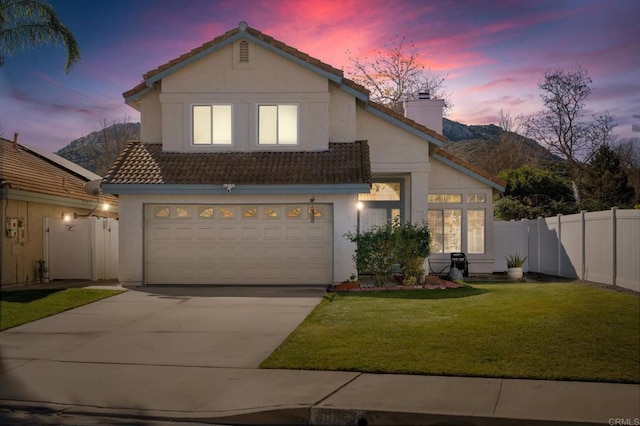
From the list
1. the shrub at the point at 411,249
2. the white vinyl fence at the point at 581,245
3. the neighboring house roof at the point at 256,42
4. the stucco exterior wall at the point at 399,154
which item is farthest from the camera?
the stucco exterior wall at the point at 399,154

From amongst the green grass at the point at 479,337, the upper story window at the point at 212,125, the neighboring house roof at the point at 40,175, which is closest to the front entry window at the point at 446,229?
the upper story window at the point at 212,125

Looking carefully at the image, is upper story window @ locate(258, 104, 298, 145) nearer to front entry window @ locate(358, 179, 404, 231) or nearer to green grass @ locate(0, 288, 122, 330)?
front entry window @ locate(358, 179, 404, 231)

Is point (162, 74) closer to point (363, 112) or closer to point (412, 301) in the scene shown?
point (363, 112)

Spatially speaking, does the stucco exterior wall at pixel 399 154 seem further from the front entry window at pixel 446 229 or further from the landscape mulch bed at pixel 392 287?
the landscape mulch bed at pixel 392 287

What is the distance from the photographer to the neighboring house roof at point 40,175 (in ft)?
65.8

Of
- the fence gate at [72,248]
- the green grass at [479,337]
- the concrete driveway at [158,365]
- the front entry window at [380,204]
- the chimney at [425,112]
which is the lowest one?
the concrete driveway at [158,365]

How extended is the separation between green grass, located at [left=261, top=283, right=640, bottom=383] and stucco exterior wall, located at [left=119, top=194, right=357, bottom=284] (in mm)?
3317

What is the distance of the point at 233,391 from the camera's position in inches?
306

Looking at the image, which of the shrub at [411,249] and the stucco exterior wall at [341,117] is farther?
the stucco exterior wall at [341,117]

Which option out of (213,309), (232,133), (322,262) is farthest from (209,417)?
(232,133)

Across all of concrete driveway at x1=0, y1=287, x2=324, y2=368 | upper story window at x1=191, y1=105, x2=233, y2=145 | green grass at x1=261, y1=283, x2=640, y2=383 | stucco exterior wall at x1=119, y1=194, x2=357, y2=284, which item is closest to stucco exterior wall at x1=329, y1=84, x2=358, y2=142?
stucco exterior wall at x1=119, y1=194, x2=357, y2=284

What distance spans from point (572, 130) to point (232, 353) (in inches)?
1704

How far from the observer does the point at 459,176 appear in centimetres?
2341

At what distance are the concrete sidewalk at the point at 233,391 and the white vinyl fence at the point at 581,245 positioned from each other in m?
8.94
